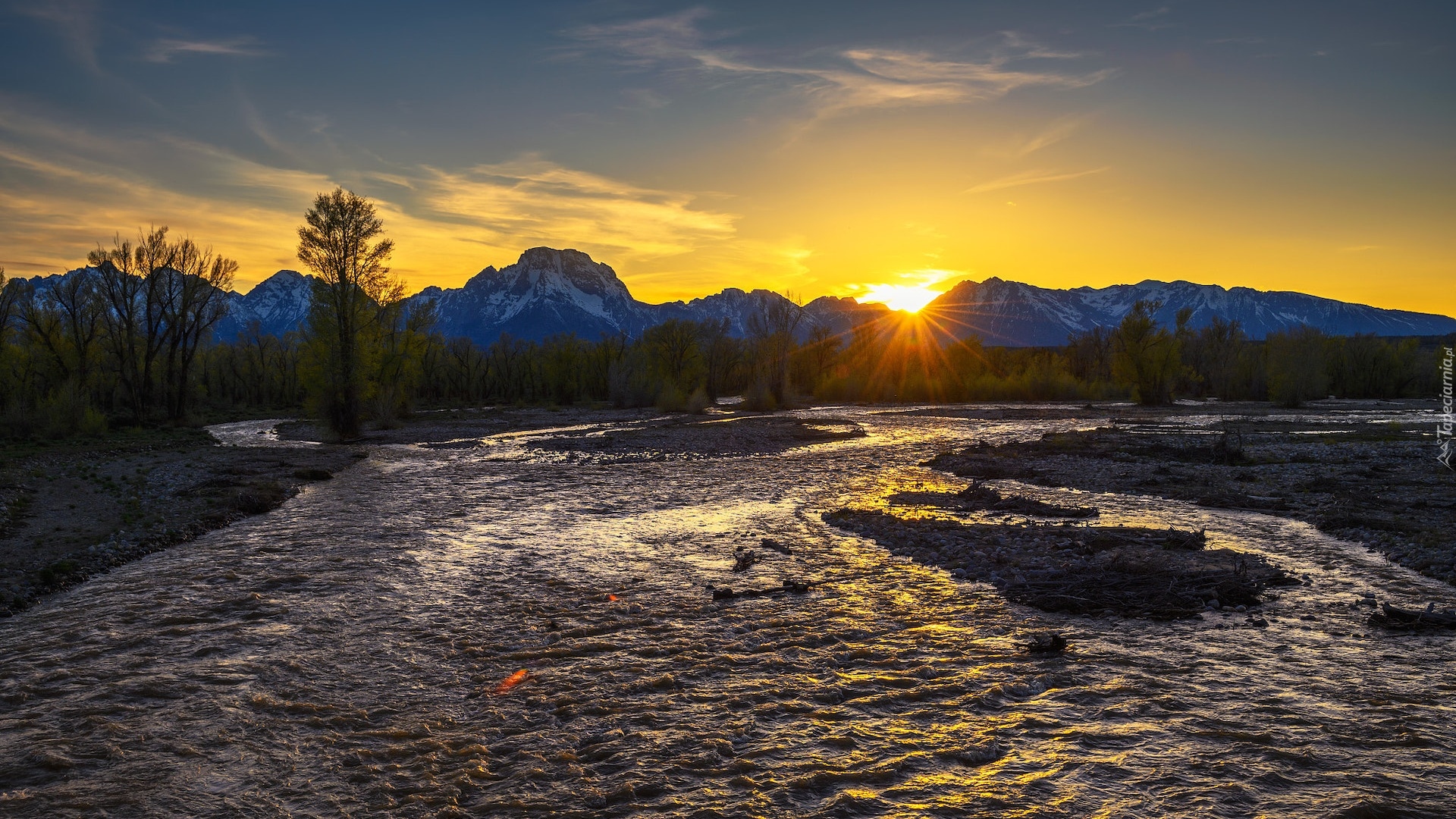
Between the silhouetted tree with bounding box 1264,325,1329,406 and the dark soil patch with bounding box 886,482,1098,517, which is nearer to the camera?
the dark soil patch with bounding box 886,482,1098,517

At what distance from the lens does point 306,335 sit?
143 ft

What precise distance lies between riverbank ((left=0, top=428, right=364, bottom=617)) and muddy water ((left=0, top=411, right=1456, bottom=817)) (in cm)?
115

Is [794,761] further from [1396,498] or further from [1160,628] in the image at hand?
[1396,498]

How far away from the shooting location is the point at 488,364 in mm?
109875

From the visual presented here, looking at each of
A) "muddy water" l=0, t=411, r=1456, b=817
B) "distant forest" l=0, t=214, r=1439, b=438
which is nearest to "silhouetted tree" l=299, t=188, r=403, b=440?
"distant forest" l=0, t=214, r=1439, b=438

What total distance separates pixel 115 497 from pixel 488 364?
9232 cm

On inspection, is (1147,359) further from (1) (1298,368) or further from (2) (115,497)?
(2) (115,497)

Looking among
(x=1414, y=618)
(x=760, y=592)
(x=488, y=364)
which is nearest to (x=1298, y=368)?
(x=1414, y=618)

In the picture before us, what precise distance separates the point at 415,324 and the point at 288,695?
63.5 m

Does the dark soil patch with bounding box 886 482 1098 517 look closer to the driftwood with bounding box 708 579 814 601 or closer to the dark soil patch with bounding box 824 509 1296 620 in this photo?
the dark soil patch with bounding box 824 509 1296 620

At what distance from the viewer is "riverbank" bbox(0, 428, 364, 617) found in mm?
13414

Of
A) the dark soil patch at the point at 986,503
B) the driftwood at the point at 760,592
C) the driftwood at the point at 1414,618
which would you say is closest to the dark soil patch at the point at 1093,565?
the driftwood at the point at 1414,618

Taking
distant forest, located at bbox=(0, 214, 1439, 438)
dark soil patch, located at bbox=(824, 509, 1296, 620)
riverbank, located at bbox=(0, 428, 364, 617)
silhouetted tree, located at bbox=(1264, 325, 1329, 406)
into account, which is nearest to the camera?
dark soil patch, located at bbox=(824, 509, 1296, 620)

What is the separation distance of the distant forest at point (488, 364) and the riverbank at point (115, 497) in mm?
10589
